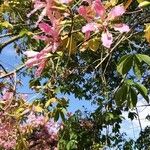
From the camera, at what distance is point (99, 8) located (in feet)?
5.30

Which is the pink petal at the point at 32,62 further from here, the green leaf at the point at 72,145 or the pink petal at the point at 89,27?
the green leaf at the point at 72,145

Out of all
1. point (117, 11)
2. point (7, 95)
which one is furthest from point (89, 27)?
point (7, 95)

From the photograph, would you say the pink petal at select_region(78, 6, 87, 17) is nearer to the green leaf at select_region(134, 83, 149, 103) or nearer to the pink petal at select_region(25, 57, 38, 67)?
the pink petal at select_region(25, 57, 38, 67)

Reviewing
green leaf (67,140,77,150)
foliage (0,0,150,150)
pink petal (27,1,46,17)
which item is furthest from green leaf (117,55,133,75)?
green leaf (67,140,77,150)

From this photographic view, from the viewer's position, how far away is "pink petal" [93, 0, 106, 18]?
1.60m

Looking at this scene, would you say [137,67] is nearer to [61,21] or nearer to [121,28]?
[121,28]

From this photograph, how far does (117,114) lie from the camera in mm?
7891

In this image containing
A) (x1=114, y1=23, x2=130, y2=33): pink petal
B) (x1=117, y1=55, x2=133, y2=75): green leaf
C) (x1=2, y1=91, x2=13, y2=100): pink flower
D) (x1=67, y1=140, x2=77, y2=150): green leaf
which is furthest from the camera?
(x1=67, y1=140, x2=77, y2=150): green leaf

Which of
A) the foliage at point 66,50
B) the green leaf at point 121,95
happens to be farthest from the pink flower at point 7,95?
the green leaf at point 121,95

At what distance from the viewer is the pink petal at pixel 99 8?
5.24 ft

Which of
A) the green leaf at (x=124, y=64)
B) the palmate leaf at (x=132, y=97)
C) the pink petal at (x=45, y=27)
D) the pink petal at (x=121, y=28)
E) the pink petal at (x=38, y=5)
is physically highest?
the pink petal at (x=38, y=5)

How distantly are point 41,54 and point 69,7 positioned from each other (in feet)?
0.57

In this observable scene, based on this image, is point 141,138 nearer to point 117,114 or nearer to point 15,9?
point 117,114

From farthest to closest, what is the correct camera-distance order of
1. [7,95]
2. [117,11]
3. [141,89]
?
[7,95]
[141,89]
[117,11]
